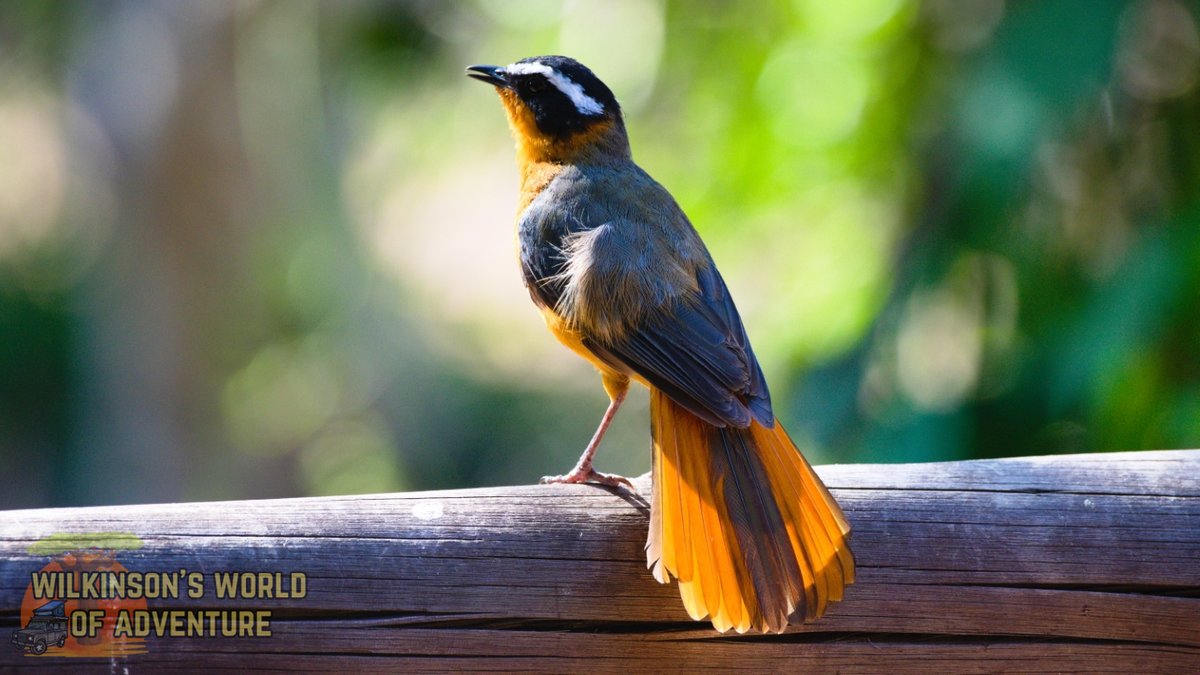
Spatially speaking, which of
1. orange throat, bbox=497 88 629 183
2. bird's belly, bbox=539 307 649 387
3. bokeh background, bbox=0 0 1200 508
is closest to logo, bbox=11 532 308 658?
bird's belly, bbox=539 307 649 387

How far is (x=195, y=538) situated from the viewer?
6.84ft

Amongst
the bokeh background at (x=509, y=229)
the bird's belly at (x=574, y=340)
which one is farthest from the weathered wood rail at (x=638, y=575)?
the bokeh background at (x=509, y=229)

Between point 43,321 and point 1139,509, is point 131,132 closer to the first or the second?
point 43,321

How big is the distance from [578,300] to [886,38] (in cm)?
251

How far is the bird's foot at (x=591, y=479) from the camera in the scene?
266 centimetres

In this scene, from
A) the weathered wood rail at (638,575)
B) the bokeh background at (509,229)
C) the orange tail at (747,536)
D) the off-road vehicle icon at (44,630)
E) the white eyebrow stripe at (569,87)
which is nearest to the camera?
the off-road vehicle icon at (44,630)

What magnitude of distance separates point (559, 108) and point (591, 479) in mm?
1629

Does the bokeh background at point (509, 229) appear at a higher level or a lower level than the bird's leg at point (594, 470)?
higher

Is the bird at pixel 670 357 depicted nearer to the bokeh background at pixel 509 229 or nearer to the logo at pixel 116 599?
the logo at pixel 116 599

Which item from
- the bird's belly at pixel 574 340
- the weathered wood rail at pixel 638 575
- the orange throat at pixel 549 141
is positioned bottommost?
the weathered wood rail at pixel 638 575

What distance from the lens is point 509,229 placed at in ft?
33.4

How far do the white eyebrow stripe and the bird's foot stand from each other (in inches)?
58.0

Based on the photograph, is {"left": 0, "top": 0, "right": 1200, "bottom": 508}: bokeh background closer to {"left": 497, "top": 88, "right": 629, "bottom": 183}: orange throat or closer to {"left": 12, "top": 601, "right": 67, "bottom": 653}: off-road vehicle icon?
{"left": 497, "top": 88, "right": 629, "bottom": 183}: orange throat

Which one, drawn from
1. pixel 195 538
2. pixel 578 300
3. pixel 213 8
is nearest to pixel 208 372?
pixel 213 8
